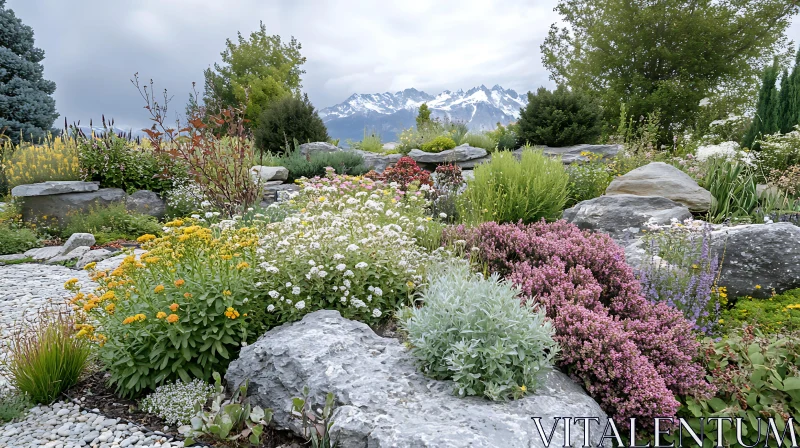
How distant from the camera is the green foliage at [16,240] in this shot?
27.5 ft

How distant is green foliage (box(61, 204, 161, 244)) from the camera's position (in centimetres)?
920

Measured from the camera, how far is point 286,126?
14336 millimetres

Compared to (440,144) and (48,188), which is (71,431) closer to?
(48,188)

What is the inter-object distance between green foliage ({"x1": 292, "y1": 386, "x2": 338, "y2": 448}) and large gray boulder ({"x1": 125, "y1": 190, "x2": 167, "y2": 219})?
30.1 ft

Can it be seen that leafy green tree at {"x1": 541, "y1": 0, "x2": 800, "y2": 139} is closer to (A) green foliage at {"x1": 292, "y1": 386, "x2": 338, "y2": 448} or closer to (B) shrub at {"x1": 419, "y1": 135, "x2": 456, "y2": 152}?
(B) shrub at {"x1": 419, "y1": 135, "x2": 456, "y2": 152}

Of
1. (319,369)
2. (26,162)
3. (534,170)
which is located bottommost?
(319,369)

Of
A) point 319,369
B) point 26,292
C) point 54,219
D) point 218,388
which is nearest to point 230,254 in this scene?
point 218,388

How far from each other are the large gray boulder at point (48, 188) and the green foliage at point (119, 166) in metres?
0.42

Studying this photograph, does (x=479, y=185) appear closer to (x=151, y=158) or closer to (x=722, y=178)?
(x=722, y=178)

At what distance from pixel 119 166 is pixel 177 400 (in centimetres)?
918

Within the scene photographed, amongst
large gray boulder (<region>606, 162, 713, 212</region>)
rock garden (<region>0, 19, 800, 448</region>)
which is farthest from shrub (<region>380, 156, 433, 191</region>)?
large gray boulder (<region>606, 162, 713, 212</region>)

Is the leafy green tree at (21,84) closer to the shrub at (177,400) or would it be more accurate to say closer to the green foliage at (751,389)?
the shrub at (177,400)

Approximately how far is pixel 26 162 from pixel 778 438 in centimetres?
1338

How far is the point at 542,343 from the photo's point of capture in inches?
101
